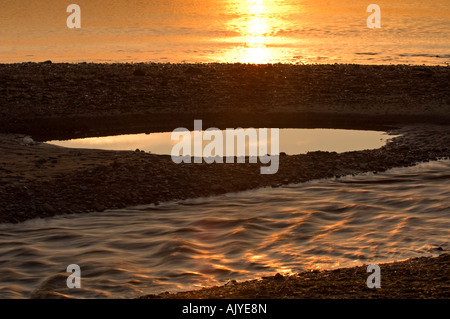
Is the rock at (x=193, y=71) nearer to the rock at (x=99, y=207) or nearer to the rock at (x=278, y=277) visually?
the rock at (x=99, y=207)

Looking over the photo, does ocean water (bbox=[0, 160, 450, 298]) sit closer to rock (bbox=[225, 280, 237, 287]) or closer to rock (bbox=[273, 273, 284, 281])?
rock (bbox=[225, 280, 237, 287])

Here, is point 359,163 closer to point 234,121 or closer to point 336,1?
point 234,121

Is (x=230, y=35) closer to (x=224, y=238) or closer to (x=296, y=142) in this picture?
(x=296, y=142)

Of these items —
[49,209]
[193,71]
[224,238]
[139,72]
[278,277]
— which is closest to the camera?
[278,277]

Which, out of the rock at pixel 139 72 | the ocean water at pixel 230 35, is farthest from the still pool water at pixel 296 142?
the ocean water at pixel 230 35

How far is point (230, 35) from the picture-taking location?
191 ft

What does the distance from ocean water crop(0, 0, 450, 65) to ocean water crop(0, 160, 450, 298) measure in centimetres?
2244

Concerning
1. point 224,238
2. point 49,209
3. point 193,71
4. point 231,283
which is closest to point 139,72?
point 193,71

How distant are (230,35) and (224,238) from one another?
45.8m

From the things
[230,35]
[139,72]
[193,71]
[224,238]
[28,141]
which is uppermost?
[230,35]

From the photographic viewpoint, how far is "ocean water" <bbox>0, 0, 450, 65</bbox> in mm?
41375

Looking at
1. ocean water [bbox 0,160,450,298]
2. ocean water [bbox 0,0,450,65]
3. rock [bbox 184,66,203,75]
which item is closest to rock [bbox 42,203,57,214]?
ocean water [bbox 0,160,450,298]

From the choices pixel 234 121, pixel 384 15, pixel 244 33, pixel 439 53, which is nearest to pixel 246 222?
pixel 234 121
